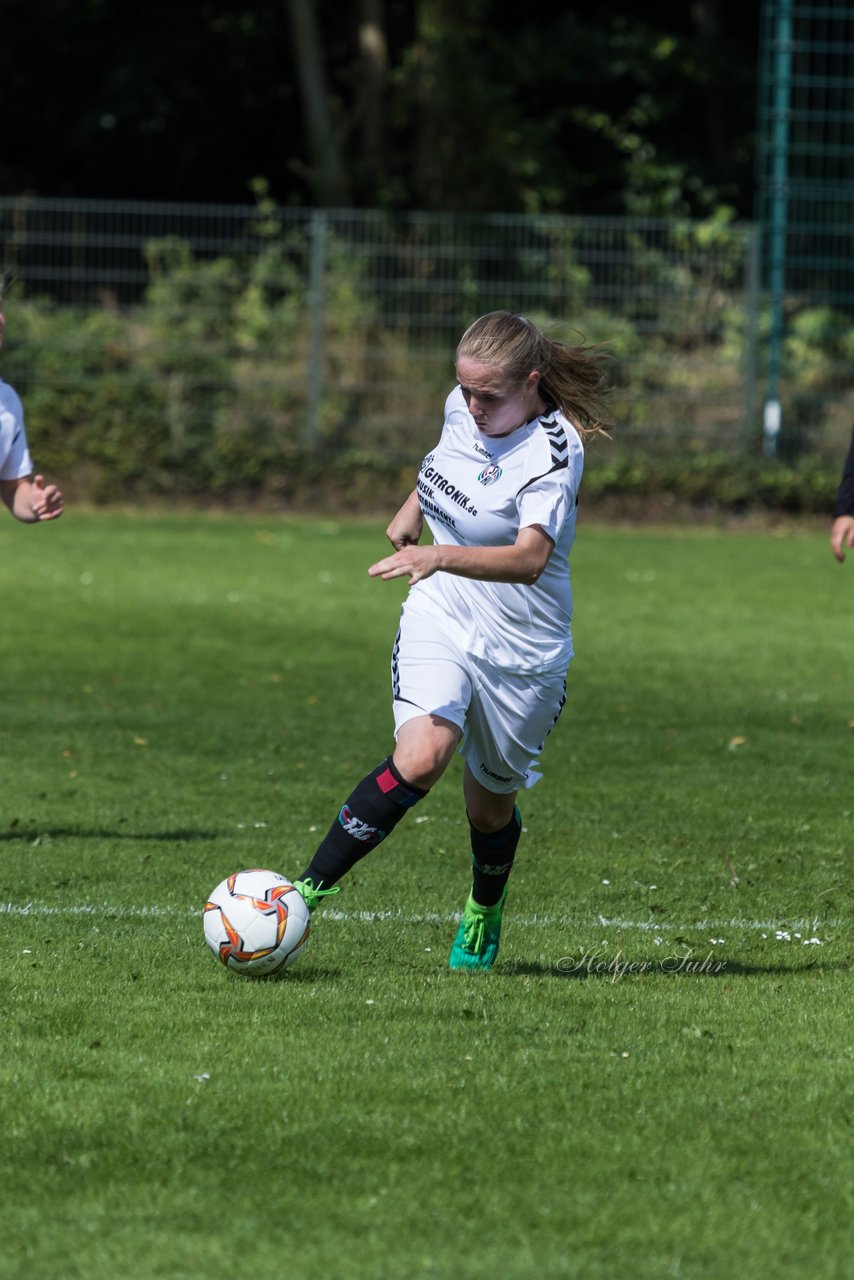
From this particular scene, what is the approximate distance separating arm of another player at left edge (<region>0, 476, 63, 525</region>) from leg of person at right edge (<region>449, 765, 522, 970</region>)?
2094 mm

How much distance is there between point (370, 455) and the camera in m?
21.5

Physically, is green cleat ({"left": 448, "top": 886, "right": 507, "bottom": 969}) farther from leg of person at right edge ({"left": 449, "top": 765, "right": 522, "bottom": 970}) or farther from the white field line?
the white field line

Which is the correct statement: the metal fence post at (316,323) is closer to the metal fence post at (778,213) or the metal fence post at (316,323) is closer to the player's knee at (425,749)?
the metal fence post at (778,213)

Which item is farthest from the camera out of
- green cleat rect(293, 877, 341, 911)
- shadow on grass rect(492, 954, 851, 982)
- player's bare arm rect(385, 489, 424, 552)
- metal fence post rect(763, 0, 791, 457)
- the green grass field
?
metal fence post rect(763, 0, 791, 457)

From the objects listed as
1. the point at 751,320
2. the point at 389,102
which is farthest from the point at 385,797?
the point at 389,102

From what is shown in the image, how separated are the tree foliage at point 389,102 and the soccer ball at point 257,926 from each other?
69.7 ft

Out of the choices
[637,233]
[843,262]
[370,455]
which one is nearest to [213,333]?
[370,455]

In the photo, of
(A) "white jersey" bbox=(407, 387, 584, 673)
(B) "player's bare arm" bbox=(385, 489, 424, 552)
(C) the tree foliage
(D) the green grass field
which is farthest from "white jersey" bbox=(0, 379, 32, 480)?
(C) the tree foliage

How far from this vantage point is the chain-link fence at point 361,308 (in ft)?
69.8

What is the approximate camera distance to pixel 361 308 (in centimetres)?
2131

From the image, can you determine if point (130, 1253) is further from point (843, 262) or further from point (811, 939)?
point (843, 262)

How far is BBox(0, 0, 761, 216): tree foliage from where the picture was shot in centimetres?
2634

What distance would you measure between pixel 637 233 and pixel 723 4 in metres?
10.9

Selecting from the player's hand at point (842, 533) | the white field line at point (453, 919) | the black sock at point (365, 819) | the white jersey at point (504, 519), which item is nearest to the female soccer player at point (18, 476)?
the white field line at point (453, 919)
